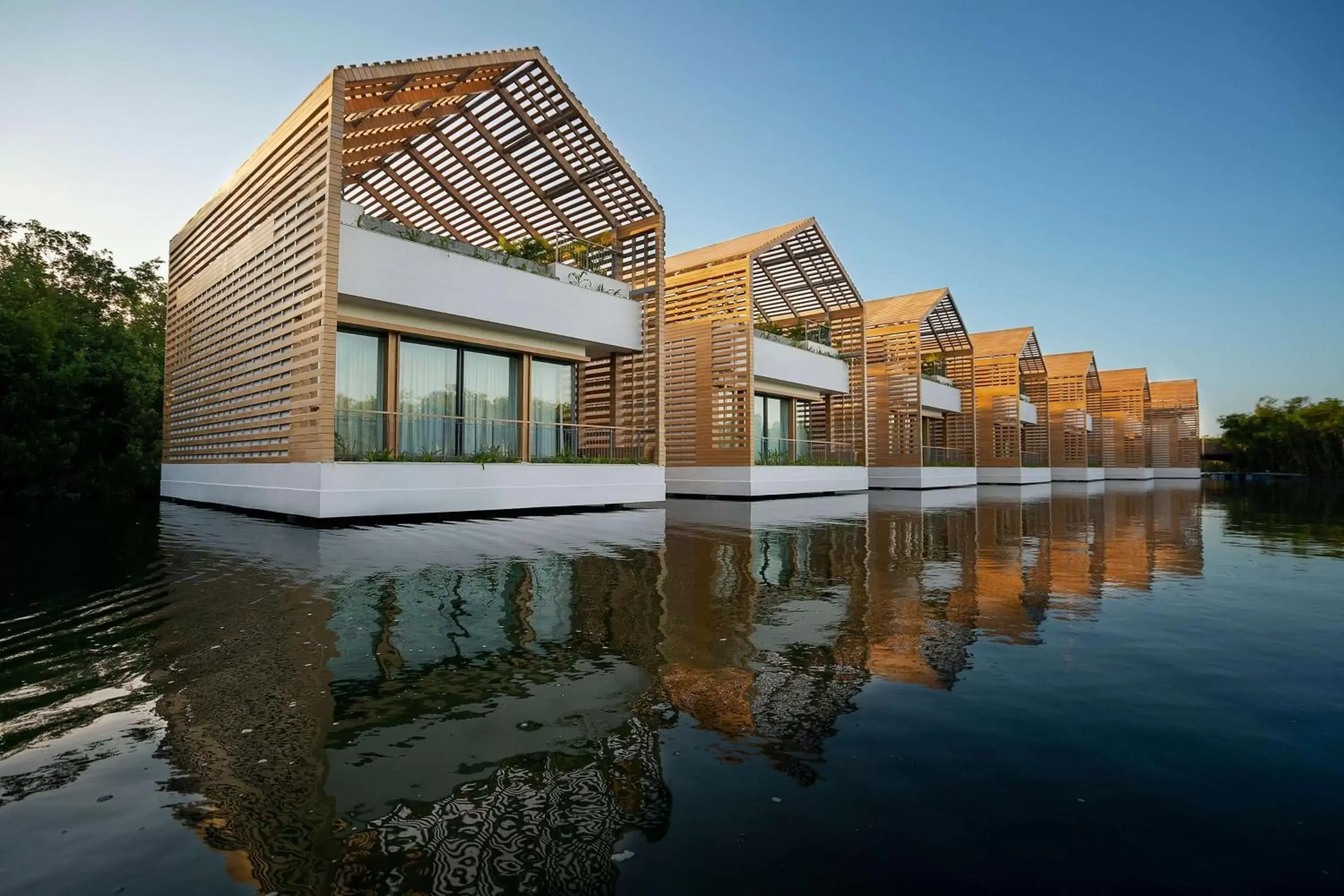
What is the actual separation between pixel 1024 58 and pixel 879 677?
2139 cm

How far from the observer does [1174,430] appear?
54.4 meters

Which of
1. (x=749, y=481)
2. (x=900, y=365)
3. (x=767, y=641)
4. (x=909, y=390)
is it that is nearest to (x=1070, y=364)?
(x=909, y=390)

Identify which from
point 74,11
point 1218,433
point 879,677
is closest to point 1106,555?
point 879,677

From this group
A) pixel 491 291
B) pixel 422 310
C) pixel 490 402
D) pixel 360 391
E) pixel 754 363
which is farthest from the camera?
pixel 754 363

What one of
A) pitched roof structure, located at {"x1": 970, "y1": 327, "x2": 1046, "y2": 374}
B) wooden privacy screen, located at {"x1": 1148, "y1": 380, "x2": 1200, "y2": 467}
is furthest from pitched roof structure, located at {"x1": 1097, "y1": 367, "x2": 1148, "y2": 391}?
pitched roof structure, located at {"x1": 970, "y1": 327, "x2": 1046, "y2": 374}

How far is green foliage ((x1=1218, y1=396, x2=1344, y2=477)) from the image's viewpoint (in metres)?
60.7

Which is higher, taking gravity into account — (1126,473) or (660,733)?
(1126,473)

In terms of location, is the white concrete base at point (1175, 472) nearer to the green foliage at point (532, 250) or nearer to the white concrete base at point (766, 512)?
the white concrete base at point (766, 512)

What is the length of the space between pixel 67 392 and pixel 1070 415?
160 feet

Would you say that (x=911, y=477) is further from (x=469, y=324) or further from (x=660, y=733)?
(x=660, y=733)

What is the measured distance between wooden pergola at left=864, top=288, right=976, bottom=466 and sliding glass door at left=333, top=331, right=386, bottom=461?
19.2 meters

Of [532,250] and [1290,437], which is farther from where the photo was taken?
[1290,437]

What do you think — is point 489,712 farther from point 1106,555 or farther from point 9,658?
point 1106,555

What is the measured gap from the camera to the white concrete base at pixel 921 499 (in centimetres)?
1803
